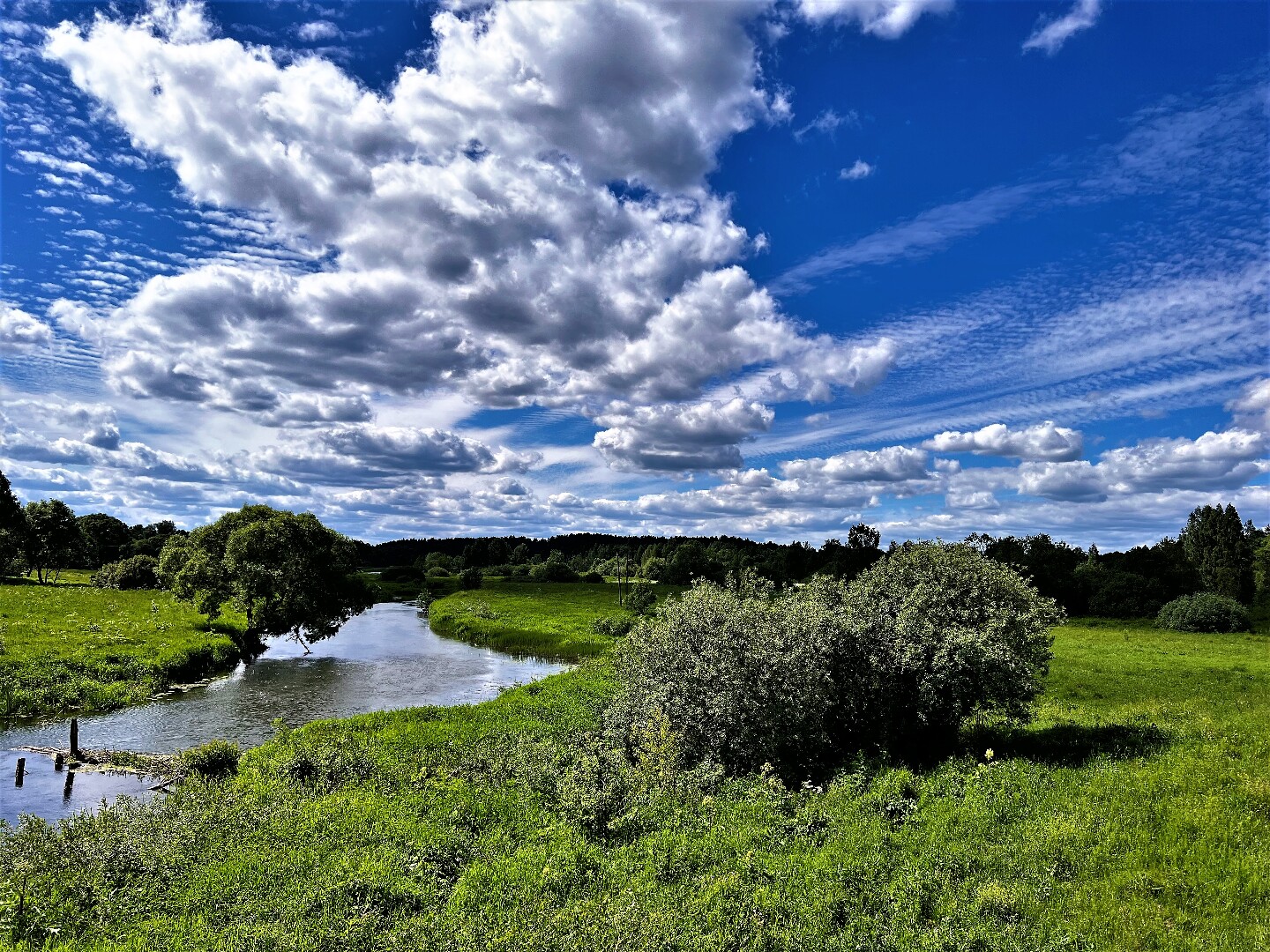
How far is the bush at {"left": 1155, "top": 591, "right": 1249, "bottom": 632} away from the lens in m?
65.1

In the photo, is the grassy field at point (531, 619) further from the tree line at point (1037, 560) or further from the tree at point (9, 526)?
the tree at point (9, 526)

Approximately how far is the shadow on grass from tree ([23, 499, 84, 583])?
412ft

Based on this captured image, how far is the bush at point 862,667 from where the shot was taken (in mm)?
21125

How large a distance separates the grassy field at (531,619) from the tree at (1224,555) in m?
77.9

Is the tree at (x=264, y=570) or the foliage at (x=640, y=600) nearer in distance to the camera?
the tree at (x=264, y=570)

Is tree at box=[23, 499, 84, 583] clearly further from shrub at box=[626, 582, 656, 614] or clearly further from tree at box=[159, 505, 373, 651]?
shrub at box=[626, 582, 656, 614]

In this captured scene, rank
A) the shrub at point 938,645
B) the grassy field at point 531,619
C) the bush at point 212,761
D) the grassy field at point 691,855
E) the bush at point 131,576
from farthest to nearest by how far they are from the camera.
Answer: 1. the bush at point 131,576
2. the grassy field at point 531,619
3. the bush at point 212,761
4. the shrub at point 938,645
5. the grassy field at point 691,855

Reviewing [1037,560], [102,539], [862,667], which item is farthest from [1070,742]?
[102,539]

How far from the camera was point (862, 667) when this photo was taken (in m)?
22.8

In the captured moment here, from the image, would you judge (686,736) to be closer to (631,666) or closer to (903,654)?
(631,666)

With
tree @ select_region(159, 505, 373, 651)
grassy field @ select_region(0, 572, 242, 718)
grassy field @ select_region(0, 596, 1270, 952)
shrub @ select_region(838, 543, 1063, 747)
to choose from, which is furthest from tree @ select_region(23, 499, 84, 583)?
shrub @ select_region(838, 543, 1063, 747)

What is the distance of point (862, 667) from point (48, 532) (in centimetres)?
12769

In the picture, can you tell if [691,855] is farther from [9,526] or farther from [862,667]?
[9,526]

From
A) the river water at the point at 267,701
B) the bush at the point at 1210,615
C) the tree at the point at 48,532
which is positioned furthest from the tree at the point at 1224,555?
the tree at the point at 48,532
